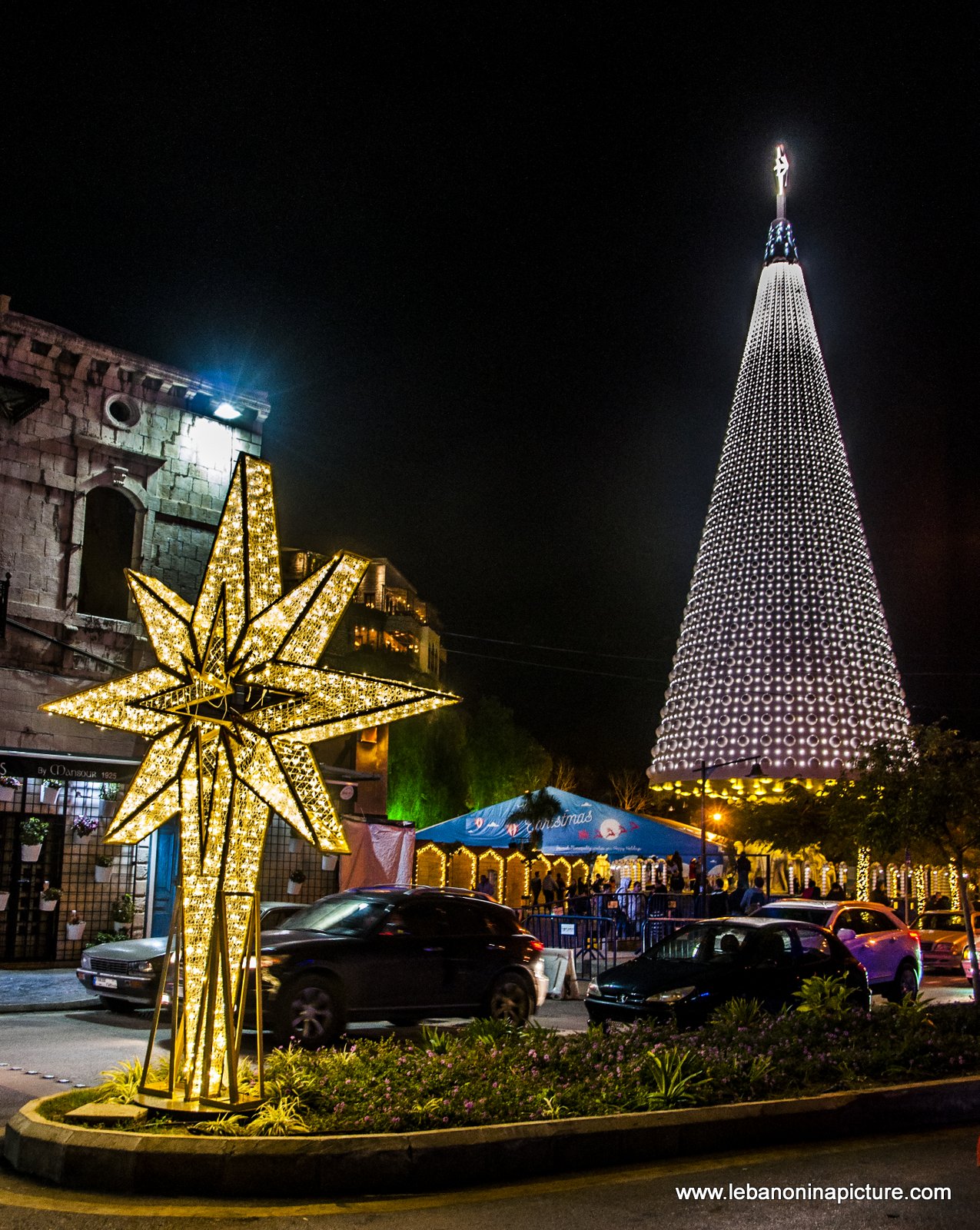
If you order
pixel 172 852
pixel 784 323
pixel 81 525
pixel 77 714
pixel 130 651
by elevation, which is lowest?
pixel 172 852

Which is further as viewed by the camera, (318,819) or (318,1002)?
(318,1002)

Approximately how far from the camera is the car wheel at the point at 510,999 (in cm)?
1344

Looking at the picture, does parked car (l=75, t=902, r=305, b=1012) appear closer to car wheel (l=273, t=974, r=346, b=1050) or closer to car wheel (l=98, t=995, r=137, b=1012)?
car wheel (l=98, t=995, r=137, b=1012)

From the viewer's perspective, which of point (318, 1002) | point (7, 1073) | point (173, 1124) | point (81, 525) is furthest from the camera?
point (81, 525)

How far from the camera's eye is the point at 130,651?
70.6 ft

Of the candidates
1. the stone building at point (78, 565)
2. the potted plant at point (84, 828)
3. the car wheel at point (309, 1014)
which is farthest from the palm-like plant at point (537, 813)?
the car wheel at point (309, 1014)

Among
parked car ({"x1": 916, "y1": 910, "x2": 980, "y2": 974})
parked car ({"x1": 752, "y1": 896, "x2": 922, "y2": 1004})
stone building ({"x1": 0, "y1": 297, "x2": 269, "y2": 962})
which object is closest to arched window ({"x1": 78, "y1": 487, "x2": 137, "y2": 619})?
stone building ({"x1": 0, "y1": 297, "x2": 269, "y2": 962})

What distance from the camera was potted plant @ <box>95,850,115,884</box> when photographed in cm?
2012

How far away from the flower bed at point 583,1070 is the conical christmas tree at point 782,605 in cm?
2594

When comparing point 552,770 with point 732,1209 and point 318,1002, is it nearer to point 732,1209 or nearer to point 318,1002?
point 318,1002

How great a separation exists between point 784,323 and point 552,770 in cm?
3481

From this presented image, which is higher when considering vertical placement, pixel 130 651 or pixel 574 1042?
pixel 130 651

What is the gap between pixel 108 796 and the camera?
20.8 metres

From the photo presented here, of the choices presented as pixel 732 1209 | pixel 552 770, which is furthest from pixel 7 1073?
pixel 552 770
